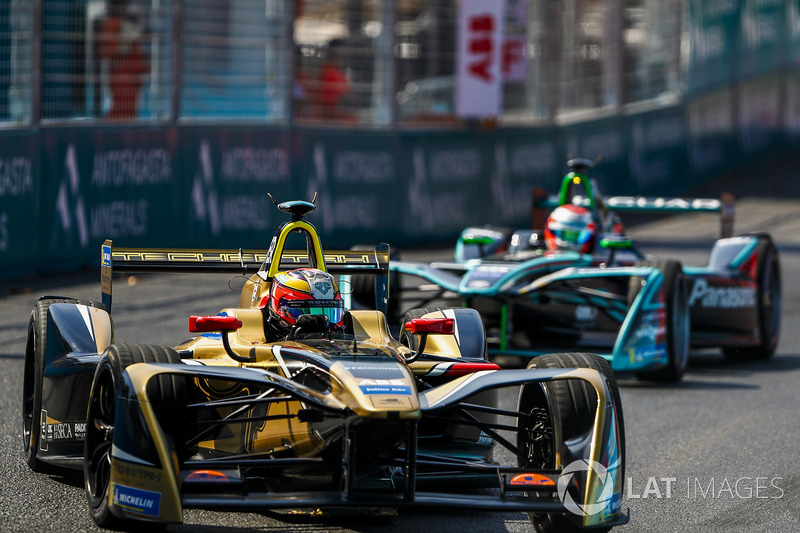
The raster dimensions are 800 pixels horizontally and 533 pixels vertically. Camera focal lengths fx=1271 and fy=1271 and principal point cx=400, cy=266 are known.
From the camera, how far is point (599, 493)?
5.01 metres

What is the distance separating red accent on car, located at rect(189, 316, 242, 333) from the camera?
5547mm

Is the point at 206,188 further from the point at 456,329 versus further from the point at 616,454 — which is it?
the point at 616,454

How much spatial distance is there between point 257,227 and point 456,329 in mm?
8885

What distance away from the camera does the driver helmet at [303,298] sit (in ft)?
20.7

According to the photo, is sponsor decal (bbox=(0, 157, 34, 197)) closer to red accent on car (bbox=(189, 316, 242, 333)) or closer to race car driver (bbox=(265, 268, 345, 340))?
race car driver (bbox=(265, 268, 345, 340))

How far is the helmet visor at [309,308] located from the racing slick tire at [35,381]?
3.53ft

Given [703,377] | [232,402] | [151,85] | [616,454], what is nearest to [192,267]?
[232,402]

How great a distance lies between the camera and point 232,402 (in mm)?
5152

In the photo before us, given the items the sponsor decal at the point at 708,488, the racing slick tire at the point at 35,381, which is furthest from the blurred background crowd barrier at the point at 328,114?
the sponsor decal at the point at 708,488

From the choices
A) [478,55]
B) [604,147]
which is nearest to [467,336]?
[478,55]

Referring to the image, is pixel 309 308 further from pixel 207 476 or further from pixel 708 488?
pixel 708 488

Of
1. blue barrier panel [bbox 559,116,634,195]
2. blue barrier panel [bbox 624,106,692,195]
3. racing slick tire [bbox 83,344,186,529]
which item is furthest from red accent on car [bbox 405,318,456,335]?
blue barrier panel [bbox 624,106,692,195]

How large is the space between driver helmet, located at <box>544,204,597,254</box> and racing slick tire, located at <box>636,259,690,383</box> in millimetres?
1361

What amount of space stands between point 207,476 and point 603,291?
5997 millimetres
